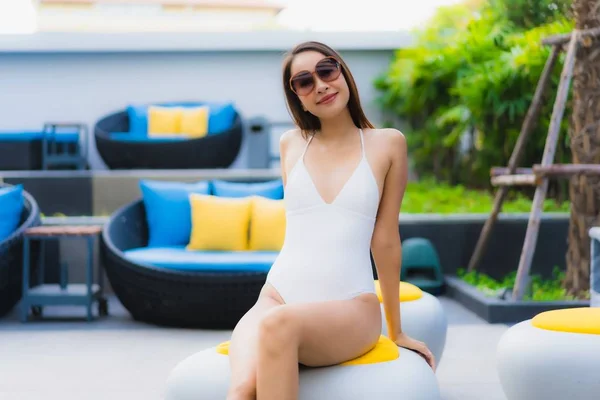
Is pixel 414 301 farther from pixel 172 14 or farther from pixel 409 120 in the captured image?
pixel 172 14

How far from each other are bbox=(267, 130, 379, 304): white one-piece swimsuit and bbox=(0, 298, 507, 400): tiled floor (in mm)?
1555

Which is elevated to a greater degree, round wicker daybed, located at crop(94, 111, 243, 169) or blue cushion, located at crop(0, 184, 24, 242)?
round wicker daybed, located at crop(94, 111, 243, 169)

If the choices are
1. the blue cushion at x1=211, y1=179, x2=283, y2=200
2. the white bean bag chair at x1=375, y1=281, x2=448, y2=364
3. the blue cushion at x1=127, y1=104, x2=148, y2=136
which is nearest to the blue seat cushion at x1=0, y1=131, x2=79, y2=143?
the blue cushion at x1=127, y1=104, x2=148, y2=136

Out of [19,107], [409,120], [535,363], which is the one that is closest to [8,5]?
[19,107]

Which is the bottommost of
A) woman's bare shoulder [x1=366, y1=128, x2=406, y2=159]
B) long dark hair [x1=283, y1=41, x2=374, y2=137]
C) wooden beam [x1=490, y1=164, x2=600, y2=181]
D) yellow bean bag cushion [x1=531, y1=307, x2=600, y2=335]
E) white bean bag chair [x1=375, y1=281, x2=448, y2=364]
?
white bean bag chair [x1=375, y1=281, x2=448, y2=364]

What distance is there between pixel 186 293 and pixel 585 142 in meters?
3.00

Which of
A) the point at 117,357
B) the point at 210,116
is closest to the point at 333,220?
the point at 117,357

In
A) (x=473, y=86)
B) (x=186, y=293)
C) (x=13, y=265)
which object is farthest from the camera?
(x=473, y=86)

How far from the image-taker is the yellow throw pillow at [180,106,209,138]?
31.7ft

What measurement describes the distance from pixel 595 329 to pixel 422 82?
691cm

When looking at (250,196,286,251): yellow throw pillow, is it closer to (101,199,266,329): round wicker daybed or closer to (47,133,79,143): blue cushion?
(101,199,266,329): round wicker daybed

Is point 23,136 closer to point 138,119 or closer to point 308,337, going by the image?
point 138,119

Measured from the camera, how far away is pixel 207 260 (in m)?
6.01

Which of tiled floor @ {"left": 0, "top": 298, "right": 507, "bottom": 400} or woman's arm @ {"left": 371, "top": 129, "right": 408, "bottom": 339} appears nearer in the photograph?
woman's arm @ {"left": 371, "top": 129, "right": 408, "bottom": 339}
